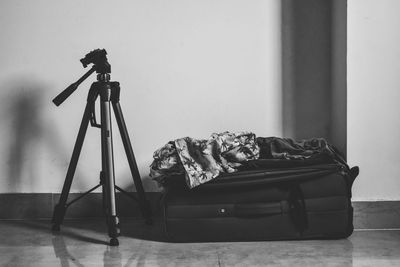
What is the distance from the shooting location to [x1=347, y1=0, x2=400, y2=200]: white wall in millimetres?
2508

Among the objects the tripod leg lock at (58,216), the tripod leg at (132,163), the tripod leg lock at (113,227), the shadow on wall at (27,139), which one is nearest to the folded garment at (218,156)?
the tripod leg at (132,163)

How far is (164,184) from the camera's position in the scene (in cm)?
240

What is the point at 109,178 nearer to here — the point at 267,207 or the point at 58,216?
the point at 58,216

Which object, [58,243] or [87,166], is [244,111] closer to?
[87,166]

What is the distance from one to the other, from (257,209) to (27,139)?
1453mm

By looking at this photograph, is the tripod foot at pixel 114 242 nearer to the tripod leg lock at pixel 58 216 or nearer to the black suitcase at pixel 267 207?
the black suitcase at pixel 267 207

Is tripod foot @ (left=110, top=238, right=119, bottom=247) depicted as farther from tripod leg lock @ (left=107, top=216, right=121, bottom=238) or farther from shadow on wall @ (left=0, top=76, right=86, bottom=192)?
shadow on wall @ (left=0, top=76, right=86, bottom=192)

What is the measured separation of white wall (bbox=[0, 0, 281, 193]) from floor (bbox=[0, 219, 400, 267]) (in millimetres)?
540

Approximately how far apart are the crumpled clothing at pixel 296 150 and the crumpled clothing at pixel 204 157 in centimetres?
8

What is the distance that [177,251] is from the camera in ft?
7.31

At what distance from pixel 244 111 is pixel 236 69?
247mm

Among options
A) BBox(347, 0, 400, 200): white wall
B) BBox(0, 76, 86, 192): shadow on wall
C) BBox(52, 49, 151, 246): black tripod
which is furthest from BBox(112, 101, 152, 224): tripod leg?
BBox(347, 0, 400, 200): white wall

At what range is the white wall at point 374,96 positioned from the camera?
2.51 meters

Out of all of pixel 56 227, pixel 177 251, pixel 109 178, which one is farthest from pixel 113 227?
pixel 56 227
